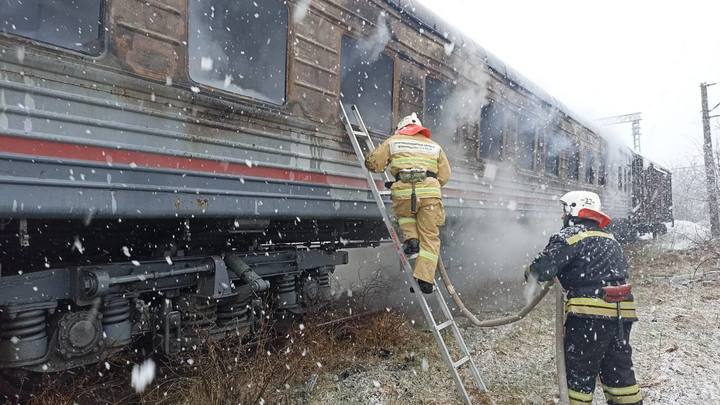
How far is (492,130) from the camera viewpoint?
263 inches

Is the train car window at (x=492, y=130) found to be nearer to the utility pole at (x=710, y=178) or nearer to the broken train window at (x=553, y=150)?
the broken train window at (x=553, y=150)

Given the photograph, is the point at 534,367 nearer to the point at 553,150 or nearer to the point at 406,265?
the point at 406,265

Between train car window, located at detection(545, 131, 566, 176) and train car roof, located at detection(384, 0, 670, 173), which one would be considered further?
train car window, located at detection(545, 131, 566, 176)

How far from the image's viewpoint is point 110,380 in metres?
3.63

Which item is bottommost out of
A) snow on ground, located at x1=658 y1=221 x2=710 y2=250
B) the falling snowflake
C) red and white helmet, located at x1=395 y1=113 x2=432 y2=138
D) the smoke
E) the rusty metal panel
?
the falling snowflake

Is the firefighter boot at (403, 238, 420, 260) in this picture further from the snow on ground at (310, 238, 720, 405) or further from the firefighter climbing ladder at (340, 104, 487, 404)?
the snow on ground at (310, 238, 720, 405)

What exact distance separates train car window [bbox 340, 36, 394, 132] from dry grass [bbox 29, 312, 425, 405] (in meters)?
2.04

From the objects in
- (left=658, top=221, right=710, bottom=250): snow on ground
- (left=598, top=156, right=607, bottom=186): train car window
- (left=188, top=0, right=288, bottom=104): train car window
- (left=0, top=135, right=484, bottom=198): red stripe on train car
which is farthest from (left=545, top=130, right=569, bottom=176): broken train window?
(left=658, top=221, right=710, bottom=250): snow on ground

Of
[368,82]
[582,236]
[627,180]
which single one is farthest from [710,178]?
[582,236]

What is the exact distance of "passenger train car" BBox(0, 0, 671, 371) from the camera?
2.42 metres

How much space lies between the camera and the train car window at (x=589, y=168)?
10711 millimetres

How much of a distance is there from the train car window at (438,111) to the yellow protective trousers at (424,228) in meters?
1.61

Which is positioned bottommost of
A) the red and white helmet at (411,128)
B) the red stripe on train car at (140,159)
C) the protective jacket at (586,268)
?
the protective jacket at (586,268)

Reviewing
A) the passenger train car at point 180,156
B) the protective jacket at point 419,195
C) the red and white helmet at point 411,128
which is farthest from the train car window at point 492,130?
the protective jacket at point 419,195
